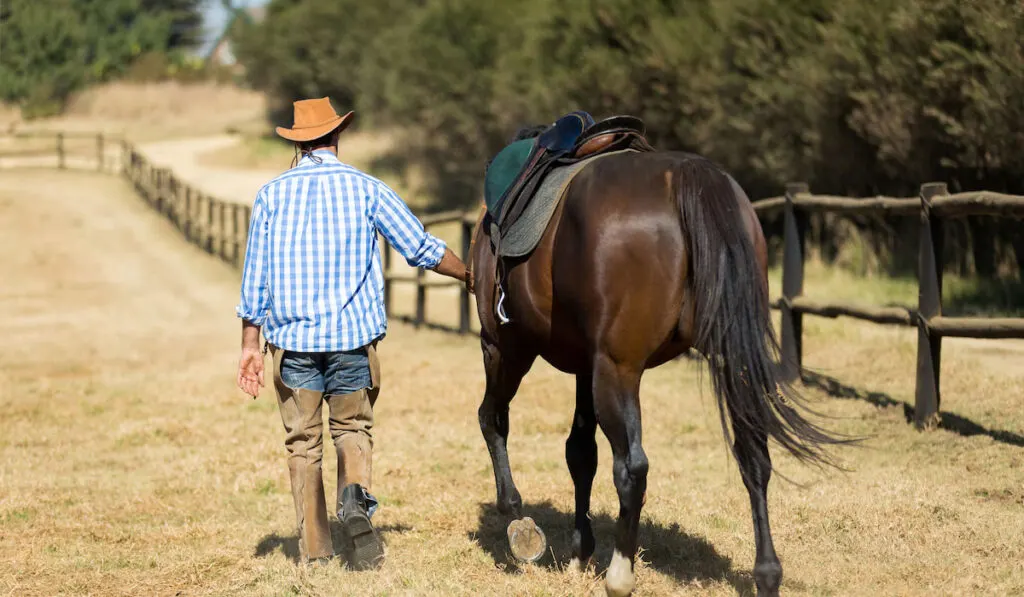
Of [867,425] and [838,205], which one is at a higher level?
[838,205]

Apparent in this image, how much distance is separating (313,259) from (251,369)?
0.53 m

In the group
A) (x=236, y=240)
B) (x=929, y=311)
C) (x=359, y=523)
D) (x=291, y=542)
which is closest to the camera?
(x=359, y=523)

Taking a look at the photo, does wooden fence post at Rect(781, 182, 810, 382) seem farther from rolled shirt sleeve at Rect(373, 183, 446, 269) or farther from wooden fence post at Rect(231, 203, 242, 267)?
wooden fence post at Rect(231, 203, 242, 267)

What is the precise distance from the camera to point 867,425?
7.43 metres

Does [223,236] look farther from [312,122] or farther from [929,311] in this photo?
[312,122]

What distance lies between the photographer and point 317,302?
4691 millimetres

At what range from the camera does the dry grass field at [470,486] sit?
15.5ft

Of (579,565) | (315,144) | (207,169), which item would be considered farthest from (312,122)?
(207,169)

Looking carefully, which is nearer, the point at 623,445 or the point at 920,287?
the point at 623,445

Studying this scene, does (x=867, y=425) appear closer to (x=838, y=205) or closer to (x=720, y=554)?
(x=838, y=205)

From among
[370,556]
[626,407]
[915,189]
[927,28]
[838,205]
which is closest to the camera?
[626,407]

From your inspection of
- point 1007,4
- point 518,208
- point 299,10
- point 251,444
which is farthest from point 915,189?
point 299,10

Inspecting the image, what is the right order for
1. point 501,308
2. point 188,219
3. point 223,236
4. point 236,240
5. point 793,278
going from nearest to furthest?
point 501,308
point 793,278
point 236,240
point 223,236
point 188,219

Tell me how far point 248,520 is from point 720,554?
7.88 feet
